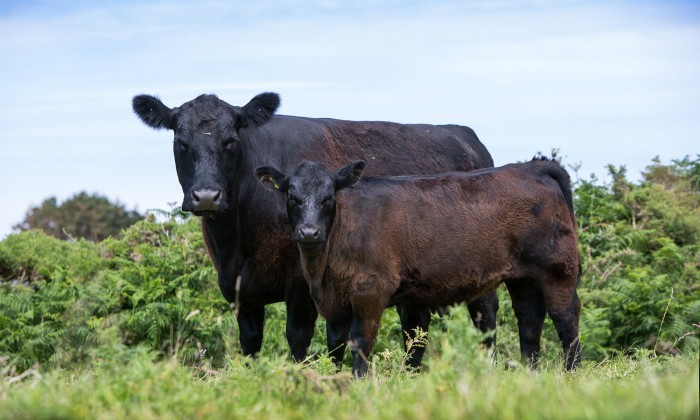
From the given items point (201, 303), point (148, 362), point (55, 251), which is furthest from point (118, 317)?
point (148, 362)

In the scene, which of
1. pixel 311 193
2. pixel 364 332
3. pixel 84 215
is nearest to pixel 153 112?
pixel 311 193

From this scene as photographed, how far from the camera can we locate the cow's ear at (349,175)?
8.24 metres

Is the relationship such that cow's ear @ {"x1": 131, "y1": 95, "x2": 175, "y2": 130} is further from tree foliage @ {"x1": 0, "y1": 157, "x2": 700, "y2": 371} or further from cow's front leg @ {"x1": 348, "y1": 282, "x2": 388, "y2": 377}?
cow's front leg @ {"x1": 348, "y1": 282, "x2": 388, "y2": 377}

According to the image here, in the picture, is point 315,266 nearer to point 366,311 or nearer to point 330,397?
point 366,311

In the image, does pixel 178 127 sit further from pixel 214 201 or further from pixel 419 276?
pixel 419 276

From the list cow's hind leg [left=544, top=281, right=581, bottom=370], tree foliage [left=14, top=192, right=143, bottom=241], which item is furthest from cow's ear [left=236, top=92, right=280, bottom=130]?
tree foliage [left=14, top=192, right=143, bottom=241]

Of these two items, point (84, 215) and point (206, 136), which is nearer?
point (206, 136)

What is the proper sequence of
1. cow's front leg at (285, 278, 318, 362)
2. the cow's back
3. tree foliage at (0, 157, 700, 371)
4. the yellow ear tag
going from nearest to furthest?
the yellow ear tag, cow's front leg at (285, 278, 318, 362), the cow's back, tree foliage at (0, 157, 700, 371)

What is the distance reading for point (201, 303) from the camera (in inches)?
488

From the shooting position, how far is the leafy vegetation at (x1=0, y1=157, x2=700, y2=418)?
4.07 meters

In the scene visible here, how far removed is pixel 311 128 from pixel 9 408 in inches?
250

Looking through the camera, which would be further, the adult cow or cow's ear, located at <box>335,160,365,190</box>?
the adult cow

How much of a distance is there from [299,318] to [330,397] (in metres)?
4.37

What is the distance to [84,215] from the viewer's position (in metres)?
42.1
